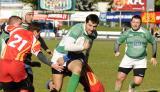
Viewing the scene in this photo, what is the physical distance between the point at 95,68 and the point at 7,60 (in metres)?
13.6

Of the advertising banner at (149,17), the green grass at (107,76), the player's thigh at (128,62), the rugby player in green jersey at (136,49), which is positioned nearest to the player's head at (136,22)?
the rugby player in green jersey at (136,49)

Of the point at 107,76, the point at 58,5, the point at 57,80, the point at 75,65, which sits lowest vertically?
the point at 58,5

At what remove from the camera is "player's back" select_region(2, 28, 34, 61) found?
904cm

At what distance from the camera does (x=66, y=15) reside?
65.3 metres

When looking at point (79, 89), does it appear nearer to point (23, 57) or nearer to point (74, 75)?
point (74, 75)

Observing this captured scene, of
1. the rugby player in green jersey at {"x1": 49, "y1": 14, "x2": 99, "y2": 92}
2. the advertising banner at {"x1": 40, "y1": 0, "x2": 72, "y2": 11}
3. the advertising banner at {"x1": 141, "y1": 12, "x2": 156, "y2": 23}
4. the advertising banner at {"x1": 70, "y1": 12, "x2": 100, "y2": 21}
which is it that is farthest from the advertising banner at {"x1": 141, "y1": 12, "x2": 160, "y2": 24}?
the rugby player in green jersey at {"x1": 49, "y1": 14, "x2": 99, "y2": 92}

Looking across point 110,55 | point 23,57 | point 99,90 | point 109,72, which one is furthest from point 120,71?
point 110,55

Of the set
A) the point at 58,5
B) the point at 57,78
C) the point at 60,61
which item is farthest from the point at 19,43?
the point at 58,5

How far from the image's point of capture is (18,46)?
29.7ft

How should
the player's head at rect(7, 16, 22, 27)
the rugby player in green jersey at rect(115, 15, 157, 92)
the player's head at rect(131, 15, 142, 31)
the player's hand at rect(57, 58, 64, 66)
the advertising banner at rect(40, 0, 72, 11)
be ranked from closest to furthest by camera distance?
the player's head at rect(7, 16, 22, 27) < the player's hand at rect(57, 58, 64, 66) < the player's head at rect(131, 15, 142, 31) < the rugby player in green jersey at rect(115, 15, 157, 92) < the advertising banner at rect(40, 0, 72, 11)

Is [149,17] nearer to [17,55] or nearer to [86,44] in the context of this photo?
[86,44]

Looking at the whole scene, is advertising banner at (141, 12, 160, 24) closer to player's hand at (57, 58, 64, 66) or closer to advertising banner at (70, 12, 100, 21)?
advertising banner at (70, 12, 100, 21)

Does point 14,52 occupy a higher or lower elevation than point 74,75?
higher

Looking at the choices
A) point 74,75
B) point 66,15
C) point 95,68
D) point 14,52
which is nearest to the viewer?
point 14,52
